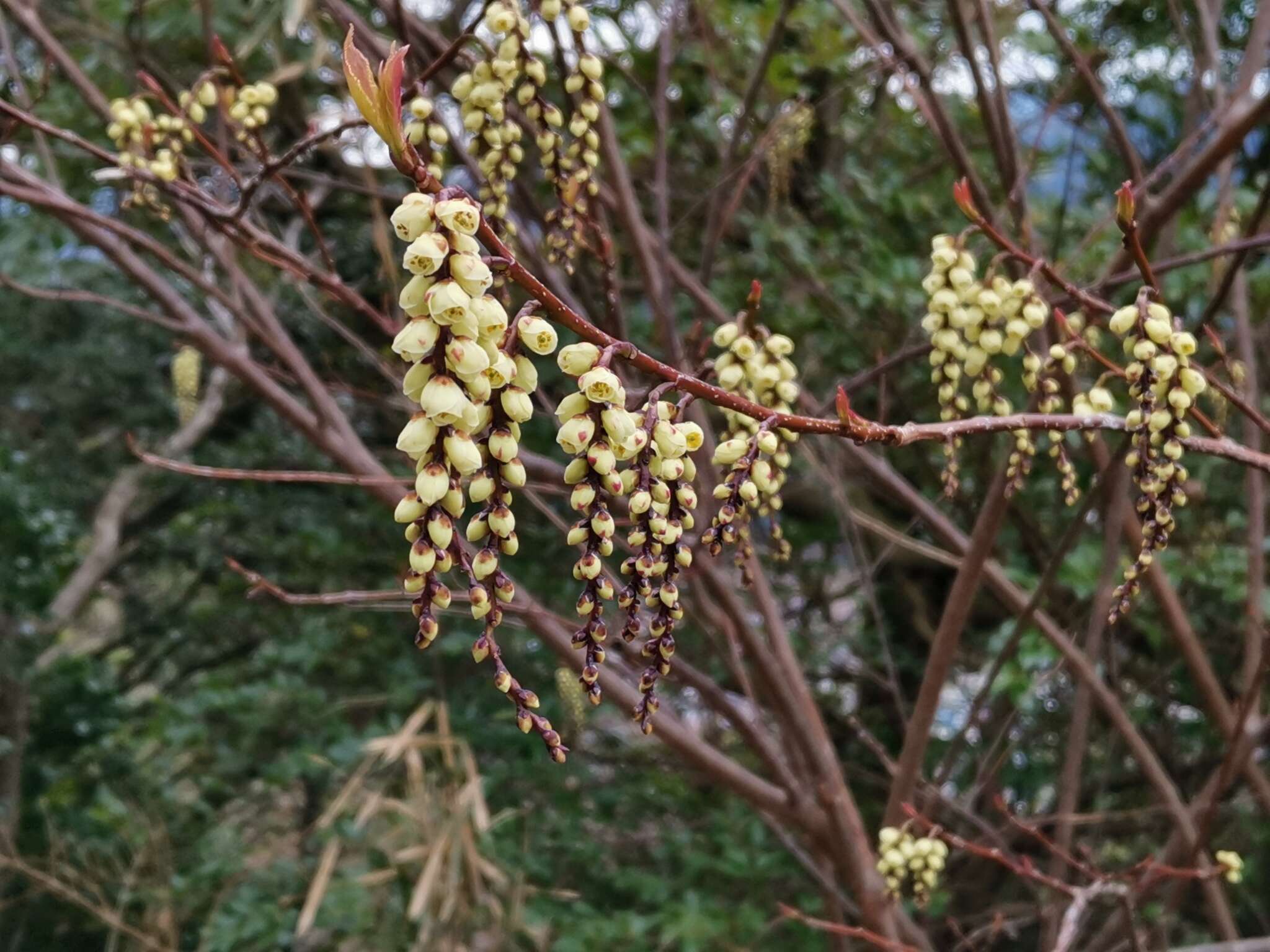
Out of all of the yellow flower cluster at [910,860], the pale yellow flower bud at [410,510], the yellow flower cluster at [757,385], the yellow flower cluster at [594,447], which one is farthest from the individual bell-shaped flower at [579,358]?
the yellow flower cluster at [910,860]

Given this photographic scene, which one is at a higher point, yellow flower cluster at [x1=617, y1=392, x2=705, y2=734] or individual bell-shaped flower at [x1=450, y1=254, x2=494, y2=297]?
individual bell-shaped flower at [x1=450, y1=254, x2=494, y2=297]

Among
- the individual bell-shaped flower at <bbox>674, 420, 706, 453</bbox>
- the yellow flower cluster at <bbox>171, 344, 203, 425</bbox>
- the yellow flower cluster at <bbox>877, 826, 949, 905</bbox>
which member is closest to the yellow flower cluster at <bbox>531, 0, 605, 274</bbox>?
the individual bell-shaped flower at <bbox>674, 420, 706, 453</bbox>

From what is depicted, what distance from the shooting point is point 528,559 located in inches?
104

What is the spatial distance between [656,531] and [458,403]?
131mm

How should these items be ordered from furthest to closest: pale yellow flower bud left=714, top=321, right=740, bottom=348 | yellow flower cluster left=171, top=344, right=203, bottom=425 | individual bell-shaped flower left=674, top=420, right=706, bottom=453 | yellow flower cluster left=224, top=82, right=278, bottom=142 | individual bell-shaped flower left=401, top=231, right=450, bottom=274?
yellow flower cluster left=171, top=344, right=203, bottom=425 → yellow flower cluster left=224, top=82, right=278, bottom=142 → pale yellow flower bud left=714, top=321, right=740, bottom=348 → individual bell-shaped flower left=674, top=420, right=706, bottom=453 → individual bell-shaped flower left=401, top=231, right=450, bottom=274

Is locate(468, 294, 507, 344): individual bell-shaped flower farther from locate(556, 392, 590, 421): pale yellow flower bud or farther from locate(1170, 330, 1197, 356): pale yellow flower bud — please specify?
locate(1170, 330, 1197, 356): pale yellow flower bud

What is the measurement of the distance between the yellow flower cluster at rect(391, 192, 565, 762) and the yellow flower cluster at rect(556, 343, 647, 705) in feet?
0.08

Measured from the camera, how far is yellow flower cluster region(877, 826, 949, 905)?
1251 mm

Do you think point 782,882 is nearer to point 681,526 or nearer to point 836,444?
point 836,444

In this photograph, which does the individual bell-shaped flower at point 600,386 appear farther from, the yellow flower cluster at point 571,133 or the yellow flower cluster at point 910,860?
the yellow flower cluster at point 910,860

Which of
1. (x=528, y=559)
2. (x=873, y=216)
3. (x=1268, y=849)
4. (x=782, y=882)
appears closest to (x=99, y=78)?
(x=528, y=559)

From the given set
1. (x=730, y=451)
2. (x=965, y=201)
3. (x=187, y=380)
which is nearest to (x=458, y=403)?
(x=730, y=451)

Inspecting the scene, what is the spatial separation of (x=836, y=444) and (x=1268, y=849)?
1.77m

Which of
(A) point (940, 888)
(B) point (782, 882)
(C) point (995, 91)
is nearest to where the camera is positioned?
(C) point (995, 91)
